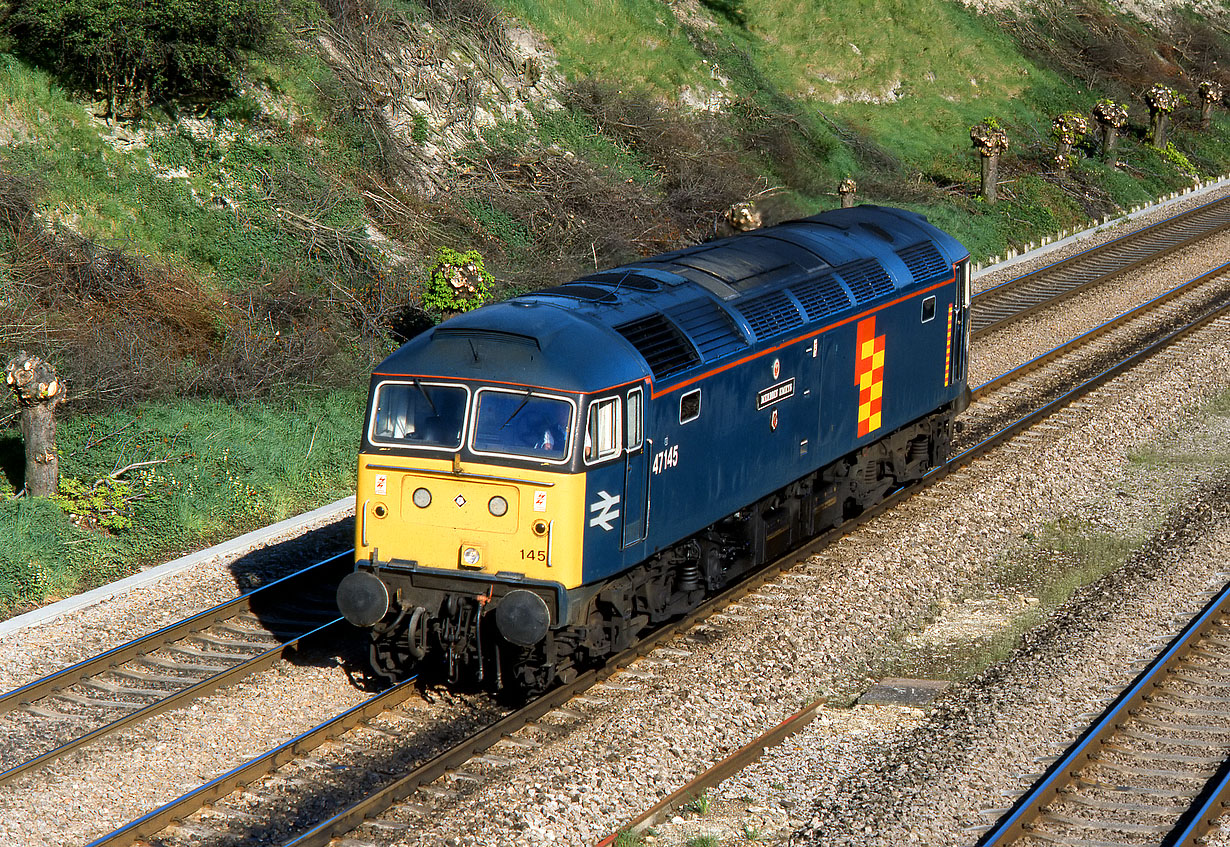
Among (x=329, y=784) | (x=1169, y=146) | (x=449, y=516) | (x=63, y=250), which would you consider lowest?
(x=329, y=784)

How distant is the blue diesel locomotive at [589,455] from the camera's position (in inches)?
420

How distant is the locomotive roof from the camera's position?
35.9 feet

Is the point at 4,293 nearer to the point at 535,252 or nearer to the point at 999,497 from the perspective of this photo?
the point at 535,252

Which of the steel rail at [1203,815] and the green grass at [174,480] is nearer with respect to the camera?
the steel rail at [1203,815]

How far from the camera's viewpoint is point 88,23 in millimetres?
21047

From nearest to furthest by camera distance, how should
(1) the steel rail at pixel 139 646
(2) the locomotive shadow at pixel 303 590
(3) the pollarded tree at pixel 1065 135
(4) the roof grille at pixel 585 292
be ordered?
(1) the steel rail at pixel 139 646
(4) the roof grille at pixel 585 292
(2) the locomotive shadow at pixel 303 590
(3) the pollarded tree at pixel 1065 135

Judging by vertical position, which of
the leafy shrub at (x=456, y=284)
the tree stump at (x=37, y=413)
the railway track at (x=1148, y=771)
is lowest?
the railway track at (x=1148, y=771)

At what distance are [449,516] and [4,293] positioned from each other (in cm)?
1059

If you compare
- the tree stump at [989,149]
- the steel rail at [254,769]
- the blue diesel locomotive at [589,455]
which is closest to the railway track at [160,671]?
the steel rail at [254,769]

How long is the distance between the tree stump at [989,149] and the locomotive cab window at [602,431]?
2475 cm

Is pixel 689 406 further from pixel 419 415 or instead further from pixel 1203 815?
pixel 1203 815

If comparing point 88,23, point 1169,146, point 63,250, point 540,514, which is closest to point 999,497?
point 540,514

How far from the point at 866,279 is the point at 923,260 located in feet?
5.53

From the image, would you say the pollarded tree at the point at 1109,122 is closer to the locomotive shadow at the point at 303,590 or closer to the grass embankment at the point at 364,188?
the grass embankment at the point at 364,188
